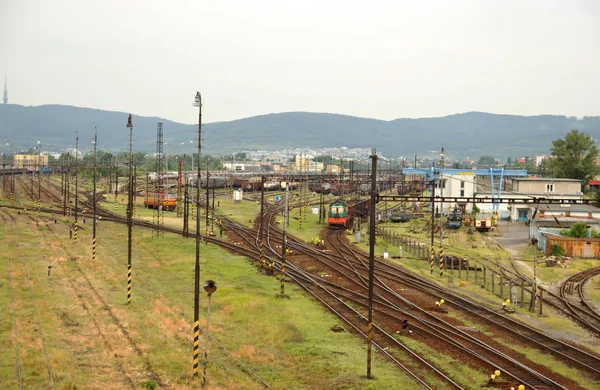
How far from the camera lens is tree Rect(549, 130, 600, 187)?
4070 inches

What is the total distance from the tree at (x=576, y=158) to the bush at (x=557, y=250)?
63001 mm

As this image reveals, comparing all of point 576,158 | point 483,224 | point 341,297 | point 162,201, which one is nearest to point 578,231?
point 483,224

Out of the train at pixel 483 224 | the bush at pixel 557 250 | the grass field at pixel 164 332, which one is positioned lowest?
the grass field at pixel 164 332

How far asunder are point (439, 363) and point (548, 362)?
13.9 feet

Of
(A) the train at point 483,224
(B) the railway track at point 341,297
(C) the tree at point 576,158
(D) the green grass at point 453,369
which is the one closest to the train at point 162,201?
(B) the railway track at point 341,297

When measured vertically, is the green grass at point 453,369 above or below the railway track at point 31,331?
below

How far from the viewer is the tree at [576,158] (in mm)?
103375

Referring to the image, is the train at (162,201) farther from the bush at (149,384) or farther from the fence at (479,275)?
the bush at (149,384)

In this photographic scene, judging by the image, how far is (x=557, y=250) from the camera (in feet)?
155

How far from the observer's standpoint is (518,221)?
7238 cm

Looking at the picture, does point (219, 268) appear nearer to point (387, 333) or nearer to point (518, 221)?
point (387, 333)

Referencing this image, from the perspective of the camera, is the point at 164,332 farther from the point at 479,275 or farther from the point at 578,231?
the point at 578,231

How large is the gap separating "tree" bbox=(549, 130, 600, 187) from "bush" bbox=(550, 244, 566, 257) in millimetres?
63001

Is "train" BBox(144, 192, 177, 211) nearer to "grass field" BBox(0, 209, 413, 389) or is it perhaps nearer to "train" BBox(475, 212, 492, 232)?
"grass field" BBox(0, 209, 413, 389)
